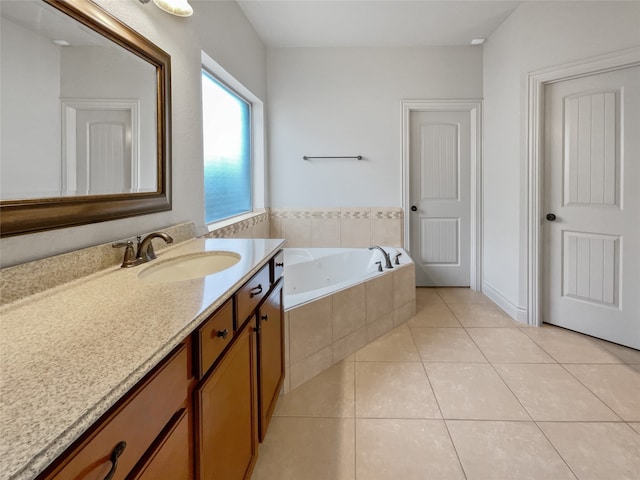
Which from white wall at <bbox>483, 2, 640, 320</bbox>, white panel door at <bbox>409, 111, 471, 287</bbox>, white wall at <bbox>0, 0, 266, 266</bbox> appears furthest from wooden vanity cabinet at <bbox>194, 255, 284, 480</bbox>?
white panel door at <bbox>409, 111, 471, 287</bbox>

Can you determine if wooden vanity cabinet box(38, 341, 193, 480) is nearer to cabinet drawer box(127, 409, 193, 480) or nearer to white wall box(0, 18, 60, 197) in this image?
cabinet drawer box(127, 409, 193, 480)

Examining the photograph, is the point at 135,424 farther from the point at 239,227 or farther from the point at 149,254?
the point at 239,227

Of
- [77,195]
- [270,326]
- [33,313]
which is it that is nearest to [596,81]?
[270,326]

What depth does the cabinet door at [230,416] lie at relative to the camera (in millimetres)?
898

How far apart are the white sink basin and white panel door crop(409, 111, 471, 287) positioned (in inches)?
106

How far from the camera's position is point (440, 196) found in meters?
3.82

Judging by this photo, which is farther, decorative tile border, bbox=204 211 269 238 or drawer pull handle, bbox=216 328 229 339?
decorative tile border, bbox=204 211 269 238

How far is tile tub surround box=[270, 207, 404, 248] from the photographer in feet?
12.4

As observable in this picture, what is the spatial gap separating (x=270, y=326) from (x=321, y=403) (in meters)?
0.59

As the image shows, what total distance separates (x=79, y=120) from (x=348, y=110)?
9.51ft

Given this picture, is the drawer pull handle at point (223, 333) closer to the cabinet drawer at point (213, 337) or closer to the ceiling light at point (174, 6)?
the cabinet drawer at point (213, 337)

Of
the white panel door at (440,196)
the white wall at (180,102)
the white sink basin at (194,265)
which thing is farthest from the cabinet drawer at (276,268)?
the white panel door at (440,196)

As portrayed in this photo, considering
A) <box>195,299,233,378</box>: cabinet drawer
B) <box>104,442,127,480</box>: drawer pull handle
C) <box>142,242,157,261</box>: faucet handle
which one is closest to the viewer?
<box>104,442,127,480</box>: drawer pull handle

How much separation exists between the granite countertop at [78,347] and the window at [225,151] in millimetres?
1613
